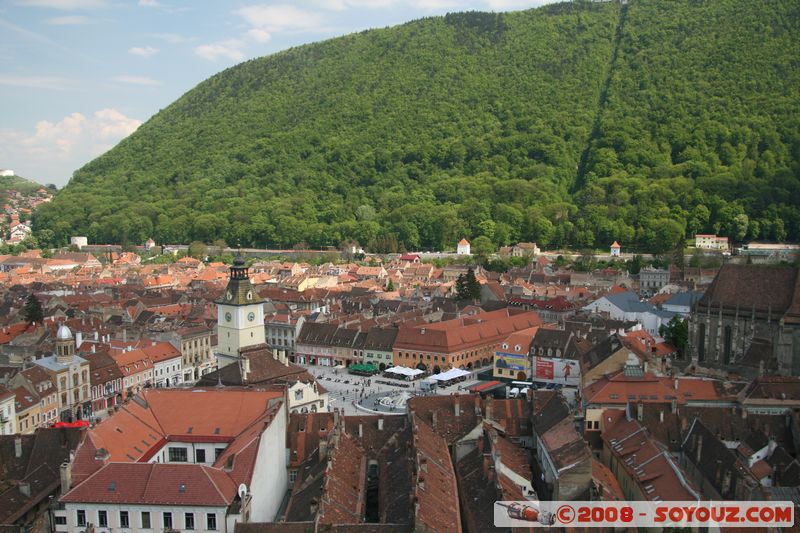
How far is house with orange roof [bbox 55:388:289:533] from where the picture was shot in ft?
80.0

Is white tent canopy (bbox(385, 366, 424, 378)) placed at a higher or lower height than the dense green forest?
lower

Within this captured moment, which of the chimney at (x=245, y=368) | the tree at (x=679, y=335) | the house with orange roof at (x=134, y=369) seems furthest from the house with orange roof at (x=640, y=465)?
the house with orange roof at (x=134, y=369)

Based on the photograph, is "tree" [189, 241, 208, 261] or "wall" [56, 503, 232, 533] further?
"tree" [189, 241, 208, 261]

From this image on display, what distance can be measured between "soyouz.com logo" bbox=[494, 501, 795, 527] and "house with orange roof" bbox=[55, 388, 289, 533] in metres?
9.05

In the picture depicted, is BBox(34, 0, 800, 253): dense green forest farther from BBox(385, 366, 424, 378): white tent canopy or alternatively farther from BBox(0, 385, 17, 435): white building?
BBox(0, 385, 17, 435): white building

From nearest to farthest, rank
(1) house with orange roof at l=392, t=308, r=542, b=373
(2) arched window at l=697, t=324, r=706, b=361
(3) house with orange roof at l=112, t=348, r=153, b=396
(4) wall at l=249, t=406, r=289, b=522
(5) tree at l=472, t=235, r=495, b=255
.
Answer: (4) wall at l=249, t=406, r=289, b=522
(2) arched window at l=697, t=324, r=706, b=361
(3) house with orange roof at l=112, t=348, r=153, b=396
(1) house with orange roof at l=392, t=308, r=542, b=373
(5) tree at l=472, t=235, r=495, b=255

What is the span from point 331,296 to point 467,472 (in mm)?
60256

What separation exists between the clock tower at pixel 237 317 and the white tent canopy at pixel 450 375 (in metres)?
14.9

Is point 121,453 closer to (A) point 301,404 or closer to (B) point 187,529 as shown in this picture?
(B) point 187,529

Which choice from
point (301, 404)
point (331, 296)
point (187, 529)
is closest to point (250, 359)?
point (301, 404)

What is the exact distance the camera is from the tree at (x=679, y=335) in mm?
59156

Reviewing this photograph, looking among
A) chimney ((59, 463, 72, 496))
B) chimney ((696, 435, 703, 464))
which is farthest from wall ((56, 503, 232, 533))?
chimney ((696, 435, 703, 464))

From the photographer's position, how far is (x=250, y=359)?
41.8m

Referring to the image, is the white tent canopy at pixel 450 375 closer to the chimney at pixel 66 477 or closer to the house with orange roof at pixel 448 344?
the house with orange roof at pixel 448 344
